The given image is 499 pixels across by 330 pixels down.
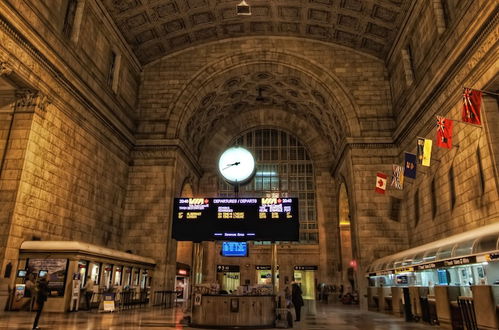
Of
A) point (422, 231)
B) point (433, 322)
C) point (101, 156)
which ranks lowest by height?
point (433, 322)

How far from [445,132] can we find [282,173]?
2174 cm

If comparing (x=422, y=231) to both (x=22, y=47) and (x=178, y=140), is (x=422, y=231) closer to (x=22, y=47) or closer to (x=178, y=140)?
(x=178, y=140)

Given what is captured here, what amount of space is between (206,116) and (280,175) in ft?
31.5

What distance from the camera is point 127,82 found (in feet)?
81.5

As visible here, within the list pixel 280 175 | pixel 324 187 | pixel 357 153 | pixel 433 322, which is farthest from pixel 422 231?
pixel 280 175

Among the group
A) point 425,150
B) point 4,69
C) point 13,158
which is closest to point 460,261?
point 425,150

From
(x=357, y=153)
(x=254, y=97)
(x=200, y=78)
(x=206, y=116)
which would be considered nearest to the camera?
(x=357, y=153)

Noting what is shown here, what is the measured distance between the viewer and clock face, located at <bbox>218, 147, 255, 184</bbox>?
33.0 meters

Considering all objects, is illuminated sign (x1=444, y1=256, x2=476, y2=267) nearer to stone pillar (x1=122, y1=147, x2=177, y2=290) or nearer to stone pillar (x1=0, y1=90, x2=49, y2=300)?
stone pillar (x1=0, y1=90, x2=49, y2=300)

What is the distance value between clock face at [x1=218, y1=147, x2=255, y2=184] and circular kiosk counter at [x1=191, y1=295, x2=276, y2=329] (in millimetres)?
21123

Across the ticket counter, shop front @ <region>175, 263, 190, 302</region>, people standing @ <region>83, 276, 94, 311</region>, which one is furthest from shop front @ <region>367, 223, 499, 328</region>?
shop front @ <region>175, 263, 190, 302</region>

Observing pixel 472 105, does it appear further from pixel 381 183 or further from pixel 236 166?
pixel 236 166

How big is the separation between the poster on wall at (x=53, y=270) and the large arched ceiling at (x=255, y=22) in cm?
1458

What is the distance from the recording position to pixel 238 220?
1584 cm
